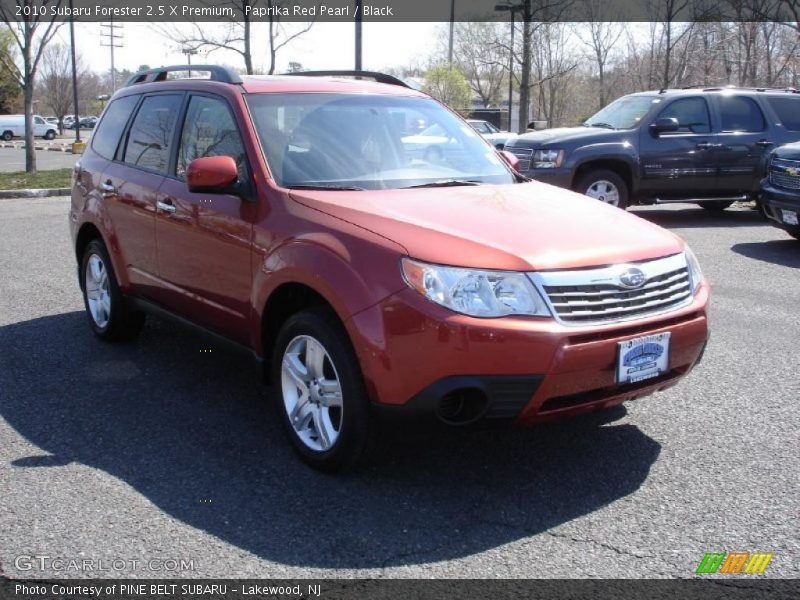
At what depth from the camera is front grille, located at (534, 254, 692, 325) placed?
337 cm

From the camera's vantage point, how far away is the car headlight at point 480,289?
3.31m

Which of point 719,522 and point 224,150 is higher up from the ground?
point 224,150

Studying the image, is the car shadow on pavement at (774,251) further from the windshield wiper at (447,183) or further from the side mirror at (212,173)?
the side mirror at (212,173)

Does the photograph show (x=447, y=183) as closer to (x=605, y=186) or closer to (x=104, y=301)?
(x=104, y=301)

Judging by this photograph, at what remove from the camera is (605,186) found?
37.8 feet

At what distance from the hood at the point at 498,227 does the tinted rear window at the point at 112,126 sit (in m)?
2.37

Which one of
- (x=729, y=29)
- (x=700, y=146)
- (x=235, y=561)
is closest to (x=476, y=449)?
(x=235, y=561)

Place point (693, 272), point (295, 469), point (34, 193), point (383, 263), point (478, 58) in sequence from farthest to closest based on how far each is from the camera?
point (478, 58) < point (34, 193) < point (693, 272) < point (295, 469) < point (383, 263)

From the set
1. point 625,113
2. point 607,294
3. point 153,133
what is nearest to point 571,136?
point 625,113

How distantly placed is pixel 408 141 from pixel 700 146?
8.38 m

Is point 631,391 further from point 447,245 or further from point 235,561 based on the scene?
point 235,561

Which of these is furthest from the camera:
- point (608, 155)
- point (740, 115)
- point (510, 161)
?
point (740, 115)

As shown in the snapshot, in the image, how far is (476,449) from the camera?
13.6 feet

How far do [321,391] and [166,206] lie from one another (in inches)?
71.1
